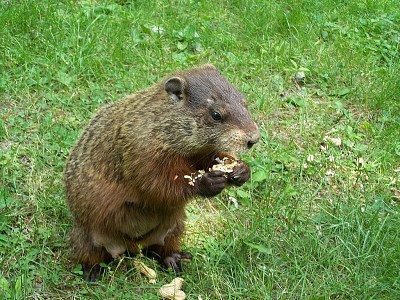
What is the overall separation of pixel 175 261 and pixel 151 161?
34.9 inches

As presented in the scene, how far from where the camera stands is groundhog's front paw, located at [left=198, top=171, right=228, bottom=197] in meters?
3.94

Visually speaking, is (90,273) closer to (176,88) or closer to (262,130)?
(176,88)

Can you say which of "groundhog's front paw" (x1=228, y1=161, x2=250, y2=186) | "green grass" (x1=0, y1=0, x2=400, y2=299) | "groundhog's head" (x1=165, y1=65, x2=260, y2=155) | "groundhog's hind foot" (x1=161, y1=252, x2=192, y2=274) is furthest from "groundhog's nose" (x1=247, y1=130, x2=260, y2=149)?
"groundhog's hind foot" (x1=161, y1=252, x2=192, y2=274)

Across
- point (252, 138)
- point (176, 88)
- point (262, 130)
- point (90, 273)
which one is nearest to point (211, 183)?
point (252, 138)

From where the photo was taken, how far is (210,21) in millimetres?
7133

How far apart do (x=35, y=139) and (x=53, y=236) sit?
1.00 meters

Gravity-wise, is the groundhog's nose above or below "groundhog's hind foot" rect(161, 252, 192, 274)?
above

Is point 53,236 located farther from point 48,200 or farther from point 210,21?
point 210,21

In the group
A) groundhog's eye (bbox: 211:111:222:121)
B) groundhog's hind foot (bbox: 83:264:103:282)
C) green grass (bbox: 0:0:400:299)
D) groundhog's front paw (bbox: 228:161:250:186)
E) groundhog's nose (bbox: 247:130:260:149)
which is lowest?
groundhog's hind foot (bbox: 83:264:103:282)

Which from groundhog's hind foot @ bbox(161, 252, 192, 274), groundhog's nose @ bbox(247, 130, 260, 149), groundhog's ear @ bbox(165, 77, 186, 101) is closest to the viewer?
groundhog's nose @ bbox(247, 130, 260, 149)

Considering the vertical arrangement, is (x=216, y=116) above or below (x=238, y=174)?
above

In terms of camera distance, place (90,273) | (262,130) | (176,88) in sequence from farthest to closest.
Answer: (262,130)
(90,273)
(176,88)

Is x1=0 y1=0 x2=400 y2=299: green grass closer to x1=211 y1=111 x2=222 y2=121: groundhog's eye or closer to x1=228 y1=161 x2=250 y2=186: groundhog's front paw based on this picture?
x1=228 y1=161 x2=250 y2=186: groundhog's front paw

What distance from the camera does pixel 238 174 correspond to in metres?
4.09
